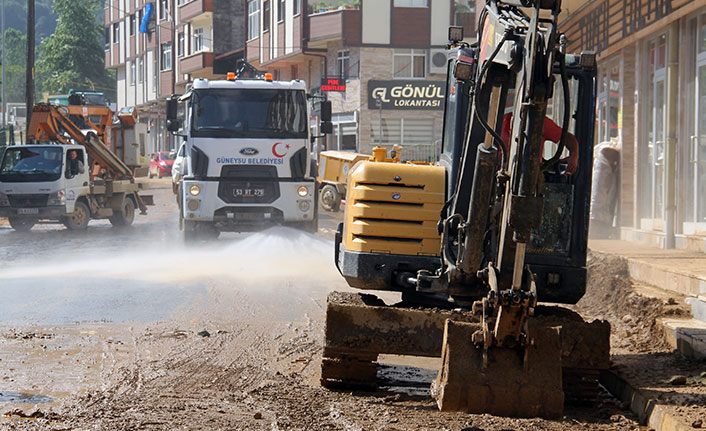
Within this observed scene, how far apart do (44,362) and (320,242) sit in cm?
1030

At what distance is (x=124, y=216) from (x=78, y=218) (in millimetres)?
1951

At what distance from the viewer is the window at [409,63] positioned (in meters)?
44.6

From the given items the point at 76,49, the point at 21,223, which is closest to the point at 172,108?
the point at 21,223

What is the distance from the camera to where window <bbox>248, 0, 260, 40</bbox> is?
54.1 meters

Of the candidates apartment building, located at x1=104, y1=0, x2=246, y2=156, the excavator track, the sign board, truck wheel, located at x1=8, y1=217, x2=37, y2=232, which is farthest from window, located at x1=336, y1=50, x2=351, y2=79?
the excavator track

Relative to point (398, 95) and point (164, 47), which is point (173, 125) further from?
point (164, 47)

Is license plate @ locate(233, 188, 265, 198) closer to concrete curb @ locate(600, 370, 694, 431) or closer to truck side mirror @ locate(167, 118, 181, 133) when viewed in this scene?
truck side mirror @ locate(167, 118, 181, 133)

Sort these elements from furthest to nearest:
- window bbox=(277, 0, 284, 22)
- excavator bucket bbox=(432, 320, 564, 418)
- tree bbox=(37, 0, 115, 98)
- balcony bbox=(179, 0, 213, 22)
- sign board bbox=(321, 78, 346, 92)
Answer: tree bbox=(37, 0, 115, 98)
balcony bbox=(179, 0, 213, 22)
window bbox=(277, 0, 284, 22)
sign board bbox=(321, 78, 346, 92)
excavator bucket bbox=(432, 320, 564, 418)

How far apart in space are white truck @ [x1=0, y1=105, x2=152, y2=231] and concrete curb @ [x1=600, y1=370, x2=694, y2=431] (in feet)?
61.3

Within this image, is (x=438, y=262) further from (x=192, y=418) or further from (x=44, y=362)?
(x=44, y=362)

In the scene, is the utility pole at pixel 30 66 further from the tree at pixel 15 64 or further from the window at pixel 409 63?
the tree at pixel 15 64

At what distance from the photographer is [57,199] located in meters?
24.1

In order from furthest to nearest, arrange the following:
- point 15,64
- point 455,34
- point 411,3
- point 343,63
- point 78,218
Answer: point 15,64 < point 343,63 < point 411,3 < point 78,218 < point 455,34

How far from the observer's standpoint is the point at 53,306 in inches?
471
